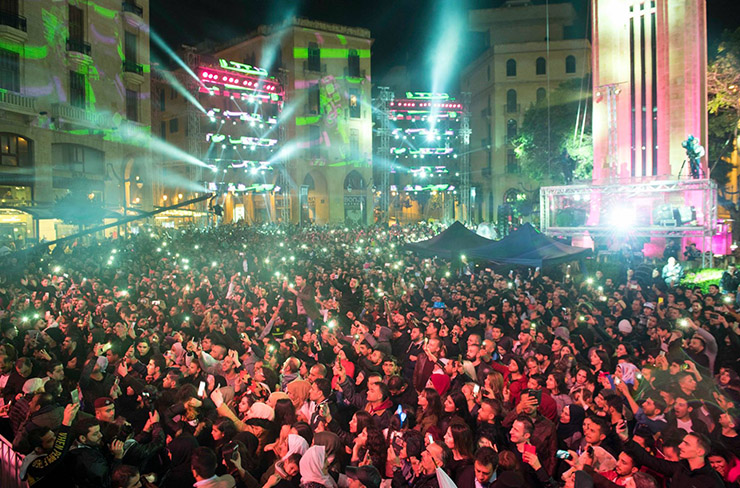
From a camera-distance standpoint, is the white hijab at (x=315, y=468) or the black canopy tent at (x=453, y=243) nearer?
the white hijab at (x=315, y=468)

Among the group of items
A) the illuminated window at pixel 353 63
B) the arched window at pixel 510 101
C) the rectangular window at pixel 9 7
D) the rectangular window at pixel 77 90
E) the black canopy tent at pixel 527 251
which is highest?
the illuminated window at pixel 353 63

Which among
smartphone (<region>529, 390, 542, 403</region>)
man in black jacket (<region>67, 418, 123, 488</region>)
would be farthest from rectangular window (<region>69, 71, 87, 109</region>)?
smartphone (<region>529, 390, 542, 403</region>)

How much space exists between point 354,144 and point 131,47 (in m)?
19.7

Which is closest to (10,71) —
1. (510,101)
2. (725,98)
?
(725,98)

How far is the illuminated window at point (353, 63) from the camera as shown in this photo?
154ft

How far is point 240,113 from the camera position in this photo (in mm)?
40281

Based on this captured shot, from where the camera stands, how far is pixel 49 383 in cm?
612

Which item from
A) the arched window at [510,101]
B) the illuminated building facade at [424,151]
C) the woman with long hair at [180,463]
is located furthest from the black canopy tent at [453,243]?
the arched window at [510,101]

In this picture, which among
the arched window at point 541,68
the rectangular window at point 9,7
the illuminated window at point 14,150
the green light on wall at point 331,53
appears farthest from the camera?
the arched window at point 541,68

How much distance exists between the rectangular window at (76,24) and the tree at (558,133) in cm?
2716

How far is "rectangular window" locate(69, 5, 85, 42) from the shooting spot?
27031mm

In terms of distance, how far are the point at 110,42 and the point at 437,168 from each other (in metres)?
26.8

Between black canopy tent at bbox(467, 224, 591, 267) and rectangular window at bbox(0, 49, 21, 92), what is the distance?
20779 mm

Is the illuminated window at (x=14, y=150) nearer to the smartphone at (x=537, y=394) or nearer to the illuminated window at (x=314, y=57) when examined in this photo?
the illuminated window at (x=314, y=57)
